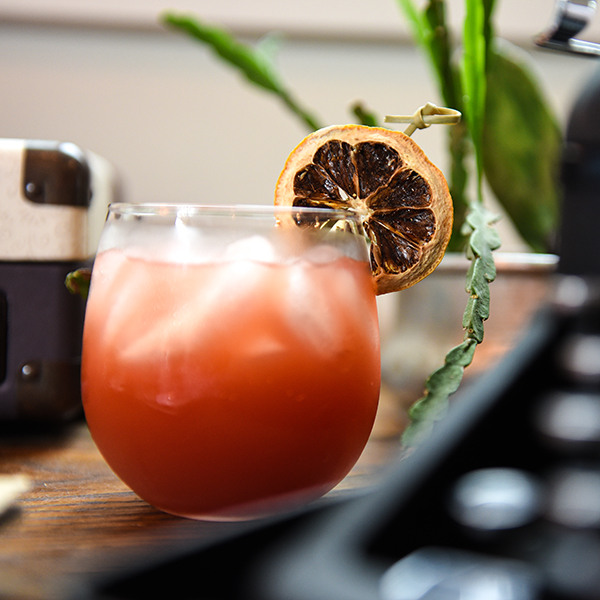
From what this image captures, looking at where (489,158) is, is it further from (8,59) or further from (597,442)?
(8,59)

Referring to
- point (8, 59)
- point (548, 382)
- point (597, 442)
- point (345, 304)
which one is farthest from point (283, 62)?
point (345, 304)

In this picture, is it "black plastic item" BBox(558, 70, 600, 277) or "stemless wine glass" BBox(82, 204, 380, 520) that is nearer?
"stemless wine glass" BBox(82, 204, 380, 520)

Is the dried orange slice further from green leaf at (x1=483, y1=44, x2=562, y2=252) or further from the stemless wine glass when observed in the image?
green leaf at (x1=483, y1=44, x2=562, y2=252)

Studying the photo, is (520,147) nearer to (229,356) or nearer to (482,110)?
(482,110)

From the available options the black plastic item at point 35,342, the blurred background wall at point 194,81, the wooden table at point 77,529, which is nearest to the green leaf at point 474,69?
the wooden table at point 77,529

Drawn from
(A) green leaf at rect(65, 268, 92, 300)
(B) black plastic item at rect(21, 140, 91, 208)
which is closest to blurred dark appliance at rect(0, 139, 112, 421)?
(B) black plastic item at rect(21, 140, 91, 208)

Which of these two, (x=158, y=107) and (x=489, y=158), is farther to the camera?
(x=158, y=107)

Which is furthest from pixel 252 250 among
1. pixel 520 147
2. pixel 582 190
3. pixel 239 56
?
pixel 582 190
